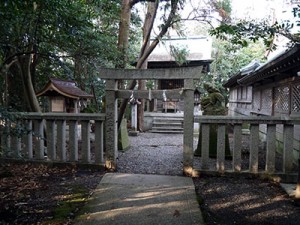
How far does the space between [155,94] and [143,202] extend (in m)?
2.52

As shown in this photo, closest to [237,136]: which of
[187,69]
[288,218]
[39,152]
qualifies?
[187,69]

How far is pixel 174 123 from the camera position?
1633 cm

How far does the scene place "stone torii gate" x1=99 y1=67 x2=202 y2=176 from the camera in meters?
5.77

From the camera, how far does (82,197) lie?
4.60 meters

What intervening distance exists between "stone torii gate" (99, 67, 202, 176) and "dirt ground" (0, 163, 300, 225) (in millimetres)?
551

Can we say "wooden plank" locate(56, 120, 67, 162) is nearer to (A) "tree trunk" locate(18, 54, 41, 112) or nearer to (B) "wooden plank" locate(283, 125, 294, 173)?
(A) "tree trunk" locate(18, 54, 41, 112)

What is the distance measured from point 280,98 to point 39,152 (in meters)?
7.09

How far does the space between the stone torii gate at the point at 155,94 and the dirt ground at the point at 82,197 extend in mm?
551

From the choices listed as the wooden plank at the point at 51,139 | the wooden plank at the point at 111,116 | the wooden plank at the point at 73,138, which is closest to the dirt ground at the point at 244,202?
the wooden plank at the point at 111,116

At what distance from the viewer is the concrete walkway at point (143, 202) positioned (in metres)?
3.73

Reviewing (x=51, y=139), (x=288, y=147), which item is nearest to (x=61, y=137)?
(x=51, y=139)

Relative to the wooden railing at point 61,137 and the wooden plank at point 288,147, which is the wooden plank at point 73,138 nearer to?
the wooden railing at point 61,137

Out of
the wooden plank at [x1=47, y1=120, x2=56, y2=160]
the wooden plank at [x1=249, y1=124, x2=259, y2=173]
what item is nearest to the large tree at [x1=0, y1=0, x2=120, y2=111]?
the wooden plank at [x1=47, y1=120, x2=56, y2=160]

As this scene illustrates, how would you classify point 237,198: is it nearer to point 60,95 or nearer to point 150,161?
point 150,161
